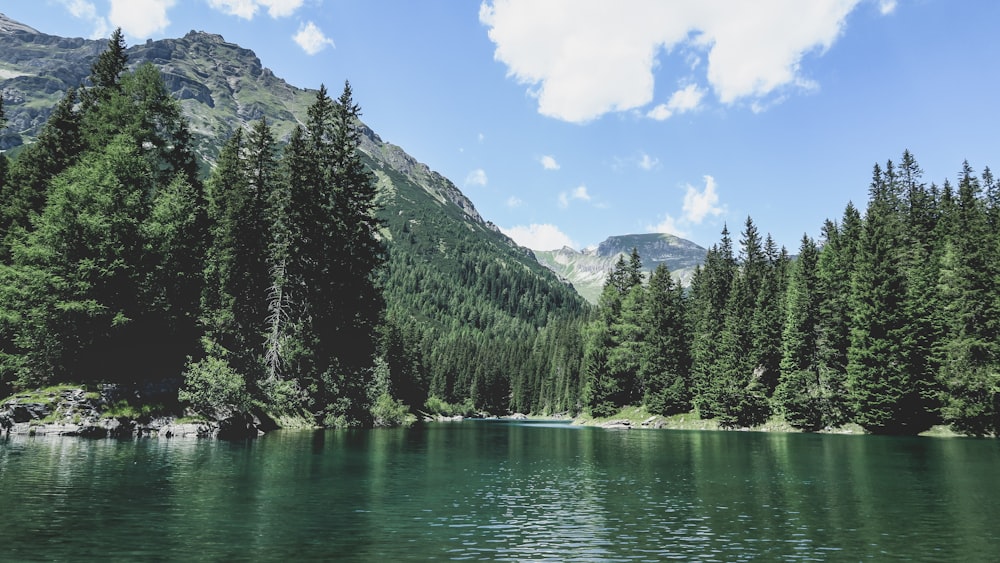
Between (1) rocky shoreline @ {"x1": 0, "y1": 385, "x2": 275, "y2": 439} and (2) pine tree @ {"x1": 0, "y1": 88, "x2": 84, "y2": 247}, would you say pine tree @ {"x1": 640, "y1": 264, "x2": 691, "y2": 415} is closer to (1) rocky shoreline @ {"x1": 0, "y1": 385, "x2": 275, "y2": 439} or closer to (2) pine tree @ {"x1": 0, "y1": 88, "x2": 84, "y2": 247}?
(1) rocky shoreline @ {"x1": 0, "y1": 385, "x2": 275, "y2": 439}

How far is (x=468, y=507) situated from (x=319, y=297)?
44427mm

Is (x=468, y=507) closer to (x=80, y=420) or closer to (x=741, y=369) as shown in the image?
(x=80, y=420)

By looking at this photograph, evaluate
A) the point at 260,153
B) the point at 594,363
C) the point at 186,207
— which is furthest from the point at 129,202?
the point at 594,363

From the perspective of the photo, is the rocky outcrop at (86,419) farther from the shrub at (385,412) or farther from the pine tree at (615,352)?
the pine tree at (615,352)

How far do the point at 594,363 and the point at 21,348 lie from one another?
7800 centimetres

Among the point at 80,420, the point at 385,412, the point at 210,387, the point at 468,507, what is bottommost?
the point at 385,412

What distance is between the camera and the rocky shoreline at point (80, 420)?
136ft

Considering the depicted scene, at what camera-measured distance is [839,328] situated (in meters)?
79.6

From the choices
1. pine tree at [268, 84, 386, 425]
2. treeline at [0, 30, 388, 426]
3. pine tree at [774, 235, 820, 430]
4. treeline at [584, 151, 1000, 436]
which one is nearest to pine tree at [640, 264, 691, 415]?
treeline at [584, 151, 1000, 436]

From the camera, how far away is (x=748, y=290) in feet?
311

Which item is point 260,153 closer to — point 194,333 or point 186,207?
point 186,207

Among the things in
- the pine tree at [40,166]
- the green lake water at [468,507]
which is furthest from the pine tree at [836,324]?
the pine tree at [40,166]

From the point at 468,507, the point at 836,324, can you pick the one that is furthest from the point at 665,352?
the point at 468,507

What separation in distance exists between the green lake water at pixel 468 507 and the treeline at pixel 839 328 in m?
36.1
